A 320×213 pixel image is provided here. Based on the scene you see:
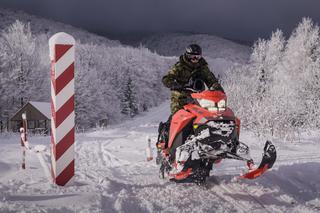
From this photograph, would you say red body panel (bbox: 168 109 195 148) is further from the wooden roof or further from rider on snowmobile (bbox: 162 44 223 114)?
the wooden roof

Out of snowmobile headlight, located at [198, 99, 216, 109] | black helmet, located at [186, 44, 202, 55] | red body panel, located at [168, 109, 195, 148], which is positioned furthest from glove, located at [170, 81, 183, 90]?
snowmobile headlight, located at [198, 99, 216, 109]

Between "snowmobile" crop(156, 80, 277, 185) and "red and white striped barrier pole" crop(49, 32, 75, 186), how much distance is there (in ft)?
4.91

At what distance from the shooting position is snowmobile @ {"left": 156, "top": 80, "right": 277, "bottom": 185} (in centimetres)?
453

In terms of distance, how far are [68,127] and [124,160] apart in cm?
685

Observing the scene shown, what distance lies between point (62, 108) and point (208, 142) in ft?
6.46

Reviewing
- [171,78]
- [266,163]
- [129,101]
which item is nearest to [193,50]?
[171,78]

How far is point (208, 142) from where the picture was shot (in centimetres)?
453

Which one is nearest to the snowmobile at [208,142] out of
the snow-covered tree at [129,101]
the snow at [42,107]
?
the snow at [42,107]

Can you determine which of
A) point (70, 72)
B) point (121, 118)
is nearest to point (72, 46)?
point (70, 72)

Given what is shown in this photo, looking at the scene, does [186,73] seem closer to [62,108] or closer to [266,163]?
[266,163]

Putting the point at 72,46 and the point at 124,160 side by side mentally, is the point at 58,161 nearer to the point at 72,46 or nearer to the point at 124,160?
the point at 72,46

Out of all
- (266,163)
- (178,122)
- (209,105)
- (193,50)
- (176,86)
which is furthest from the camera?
(193,50)

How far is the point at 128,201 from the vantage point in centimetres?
392

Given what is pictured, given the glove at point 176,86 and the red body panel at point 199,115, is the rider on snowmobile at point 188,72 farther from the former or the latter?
the red body panel at point 199,115
